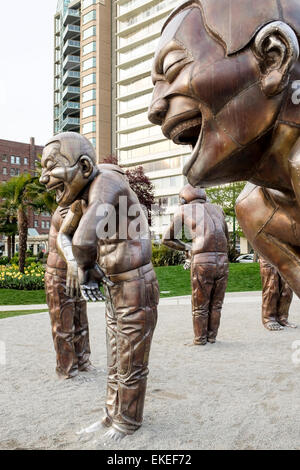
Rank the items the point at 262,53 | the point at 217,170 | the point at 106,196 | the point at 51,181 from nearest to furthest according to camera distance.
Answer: the point at 262,53 < the point at 217,170 < the point at 106,196 < the point at 51,181

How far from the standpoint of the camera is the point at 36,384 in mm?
4594

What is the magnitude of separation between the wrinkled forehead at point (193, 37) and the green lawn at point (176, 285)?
12076 millimetres

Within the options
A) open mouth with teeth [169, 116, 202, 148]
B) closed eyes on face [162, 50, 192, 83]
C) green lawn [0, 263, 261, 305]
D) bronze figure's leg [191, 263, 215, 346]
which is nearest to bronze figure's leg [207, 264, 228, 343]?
bronze figure's leg [191, 263, 215, 346]

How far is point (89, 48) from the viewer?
5238cm

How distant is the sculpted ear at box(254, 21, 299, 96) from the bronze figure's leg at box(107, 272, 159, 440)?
7.17 ft

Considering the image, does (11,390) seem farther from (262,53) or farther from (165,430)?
(262,53)

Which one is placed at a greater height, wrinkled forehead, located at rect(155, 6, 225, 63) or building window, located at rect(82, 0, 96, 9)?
building window, located at rect(82, 0, 96, 9)

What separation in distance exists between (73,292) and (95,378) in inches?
76.2

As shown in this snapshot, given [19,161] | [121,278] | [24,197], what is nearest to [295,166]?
[121,278]

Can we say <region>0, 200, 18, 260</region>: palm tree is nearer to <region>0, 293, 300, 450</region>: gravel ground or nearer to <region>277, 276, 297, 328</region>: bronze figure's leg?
<region>277, 276, 297, 328</region>: bronze figure's leg

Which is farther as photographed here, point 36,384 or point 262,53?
point 36,384

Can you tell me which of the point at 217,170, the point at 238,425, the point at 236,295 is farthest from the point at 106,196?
the point at 236,295

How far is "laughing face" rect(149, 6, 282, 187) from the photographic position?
3.25ft

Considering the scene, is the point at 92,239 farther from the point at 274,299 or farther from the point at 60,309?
the point at 274,299
